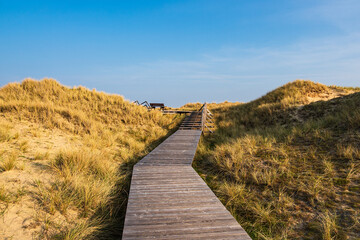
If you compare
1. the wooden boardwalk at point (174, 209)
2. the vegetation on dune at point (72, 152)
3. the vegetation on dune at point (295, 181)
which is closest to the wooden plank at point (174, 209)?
the wooden boardwalk at point (174, 209)

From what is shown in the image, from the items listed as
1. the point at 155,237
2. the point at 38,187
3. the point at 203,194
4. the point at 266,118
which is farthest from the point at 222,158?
the point at 266,118

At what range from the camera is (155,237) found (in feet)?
9.82

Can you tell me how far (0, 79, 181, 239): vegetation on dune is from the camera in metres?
3.90

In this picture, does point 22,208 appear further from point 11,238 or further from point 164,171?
point 164,171

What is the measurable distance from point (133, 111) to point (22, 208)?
11.6m

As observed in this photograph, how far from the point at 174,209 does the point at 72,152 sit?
14.2ft

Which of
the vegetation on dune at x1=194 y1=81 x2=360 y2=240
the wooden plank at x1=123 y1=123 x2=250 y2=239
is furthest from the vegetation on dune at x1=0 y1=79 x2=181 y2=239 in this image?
the vegetation on dune at x1=194 y1=81 x2=360 y2=240

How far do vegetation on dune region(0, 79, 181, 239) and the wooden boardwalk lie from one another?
73 cm

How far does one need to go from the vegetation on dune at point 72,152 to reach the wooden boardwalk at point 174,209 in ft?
2.41

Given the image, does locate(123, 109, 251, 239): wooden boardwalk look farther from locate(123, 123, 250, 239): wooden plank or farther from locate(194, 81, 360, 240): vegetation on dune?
locate(194, 81, 360, 240): vegetation on dune

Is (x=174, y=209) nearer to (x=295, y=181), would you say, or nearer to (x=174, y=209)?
(x=174, y=209)

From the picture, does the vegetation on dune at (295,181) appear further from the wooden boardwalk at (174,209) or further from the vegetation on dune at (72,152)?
the vegetation on dune at (72,152)

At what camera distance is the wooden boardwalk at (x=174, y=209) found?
10.2 ft

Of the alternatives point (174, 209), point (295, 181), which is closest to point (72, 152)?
point (174, 209)
